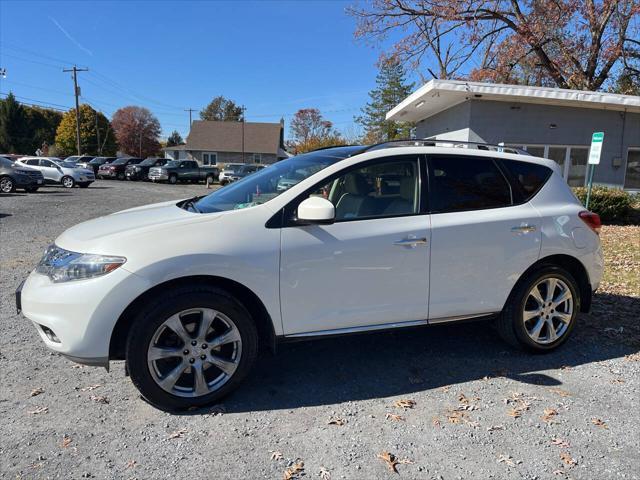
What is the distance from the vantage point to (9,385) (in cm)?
339

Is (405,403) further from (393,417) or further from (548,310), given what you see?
(548,310)

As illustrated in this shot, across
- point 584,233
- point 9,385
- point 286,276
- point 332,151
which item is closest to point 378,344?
point 286,276

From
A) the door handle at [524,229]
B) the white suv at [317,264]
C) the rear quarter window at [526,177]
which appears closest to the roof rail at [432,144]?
the white suv at [317,264]

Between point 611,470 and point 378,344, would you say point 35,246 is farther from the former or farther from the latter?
point 611,470

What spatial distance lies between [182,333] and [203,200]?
1.34 meters

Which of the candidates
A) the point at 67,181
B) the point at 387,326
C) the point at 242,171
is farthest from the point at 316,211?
the point at 242,171

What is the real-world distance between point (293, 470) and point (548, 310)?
2682mm

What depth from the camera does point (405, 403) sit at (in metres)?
3.25

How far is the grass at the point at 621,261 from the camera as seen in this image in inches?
244

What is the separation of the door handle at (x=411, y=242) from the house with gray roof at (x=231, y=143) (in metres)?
55.6

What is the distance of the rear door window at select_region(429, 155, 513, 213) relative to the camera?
12.0ft

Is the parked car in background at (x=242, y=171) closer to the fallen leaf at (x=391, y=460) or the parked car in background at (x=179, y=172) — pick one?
the parked car in background at (x=179, y=172)

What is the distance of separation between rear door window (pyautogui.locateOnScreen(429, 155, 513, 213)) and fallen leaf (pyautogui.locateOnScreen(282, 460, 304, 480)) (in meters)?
2.05

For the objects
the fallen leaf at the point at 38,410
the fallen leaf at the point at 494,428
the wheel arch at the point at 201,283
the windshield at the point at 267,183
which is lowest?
the fallen leaf at the point at 38,410
